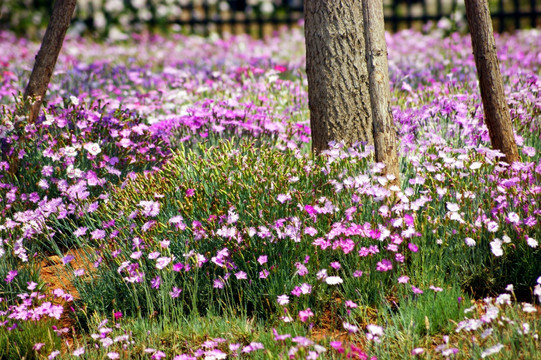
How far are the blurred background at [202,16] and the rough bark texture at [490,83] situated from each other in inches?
393

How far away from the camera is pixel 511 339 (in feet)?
7.93

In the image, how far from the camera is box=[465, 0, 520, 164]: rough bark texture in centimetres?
371

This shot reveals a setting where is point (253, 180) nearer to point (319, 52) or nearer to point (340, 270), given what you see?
point (340, 270)

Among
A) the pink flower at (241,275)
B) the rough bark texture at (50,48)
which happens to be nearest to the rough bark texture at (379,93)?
the pink flower at (241,275)

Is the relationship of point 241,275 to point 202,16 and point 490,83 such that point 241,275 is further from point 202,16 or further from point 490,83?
point 202,16

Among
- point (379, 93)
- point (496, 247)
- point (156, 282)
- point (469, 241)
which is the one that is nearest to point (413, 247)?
point (469, 241)

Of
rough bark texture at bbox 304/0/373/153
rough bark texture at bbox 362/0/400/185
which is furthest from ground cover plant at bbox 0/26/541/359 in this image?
rough bark texture at bbox 304/0/373/153

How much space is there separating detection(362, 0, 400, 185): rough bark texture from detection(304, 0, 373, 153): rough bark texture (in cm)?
36

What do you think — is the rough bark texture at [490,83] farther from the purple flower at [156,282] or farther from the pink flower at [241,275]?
the purple flower at [156,282]

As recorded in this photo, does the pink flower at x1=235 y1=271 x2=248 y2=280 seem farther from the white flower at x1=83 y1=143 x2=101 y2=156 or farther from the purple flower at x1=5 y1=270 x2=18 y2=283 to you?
the white flower at x1=83 y1=143 x2=101 y2=156

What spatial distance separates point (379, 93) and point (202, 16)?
13320mm

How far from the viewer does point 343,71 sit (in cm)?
391

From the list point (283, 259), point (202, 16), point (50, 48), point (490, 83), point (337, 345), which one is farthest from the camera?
point (202, 16)

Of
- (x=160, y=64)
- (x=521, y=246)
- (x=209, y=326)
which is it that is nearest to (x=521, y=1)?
(x=160, y=64)
